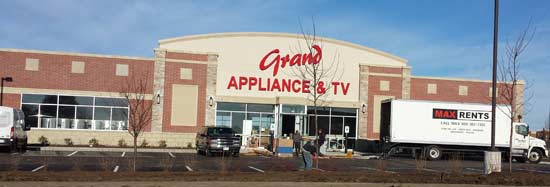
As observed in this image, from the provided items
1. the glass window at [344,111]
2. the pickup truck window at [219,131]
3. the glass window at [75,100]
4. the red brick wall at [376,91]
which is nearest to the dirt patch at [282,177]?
the pickup truck window at [219,131]

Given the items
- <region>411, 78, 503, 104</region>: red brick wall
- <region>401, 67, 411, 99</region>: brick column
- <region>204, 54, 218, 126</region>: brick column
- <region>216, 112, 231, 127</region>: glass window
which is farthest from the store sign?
<region>411, 78, 503, 104</region>: red brick wall

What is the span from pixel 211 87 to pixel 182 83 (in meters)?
1.81

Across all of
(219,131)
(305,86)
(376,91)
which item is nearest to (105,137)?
(219,131)

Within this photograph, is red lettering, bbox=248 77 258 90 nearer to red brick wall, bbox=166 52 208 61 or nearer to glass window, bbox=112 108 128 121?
red brick wall, bbox=166 52 208 61

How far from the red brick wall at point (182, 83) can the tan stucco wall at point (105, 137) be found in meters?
0.43

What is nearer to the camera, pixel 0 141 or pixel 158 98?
pixel 0 141

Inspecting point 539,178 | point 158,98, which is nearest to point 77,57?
point 158,98

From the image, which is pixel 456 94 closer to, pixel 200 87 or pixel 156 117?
pixel 200 87

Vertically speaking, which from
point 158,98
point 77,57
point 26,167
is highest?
point 77,57

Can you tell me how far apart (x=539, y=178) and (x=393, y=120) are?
1580 centimetres

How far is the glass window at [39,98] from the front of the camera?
120 feet

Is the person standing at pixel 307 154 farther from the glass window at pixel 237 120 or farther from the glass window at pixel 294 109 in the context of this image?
the glass window at pixel 237 120

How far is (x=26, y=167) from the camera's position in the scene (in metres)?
19.3

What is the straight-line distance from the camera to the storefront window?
120 ft
